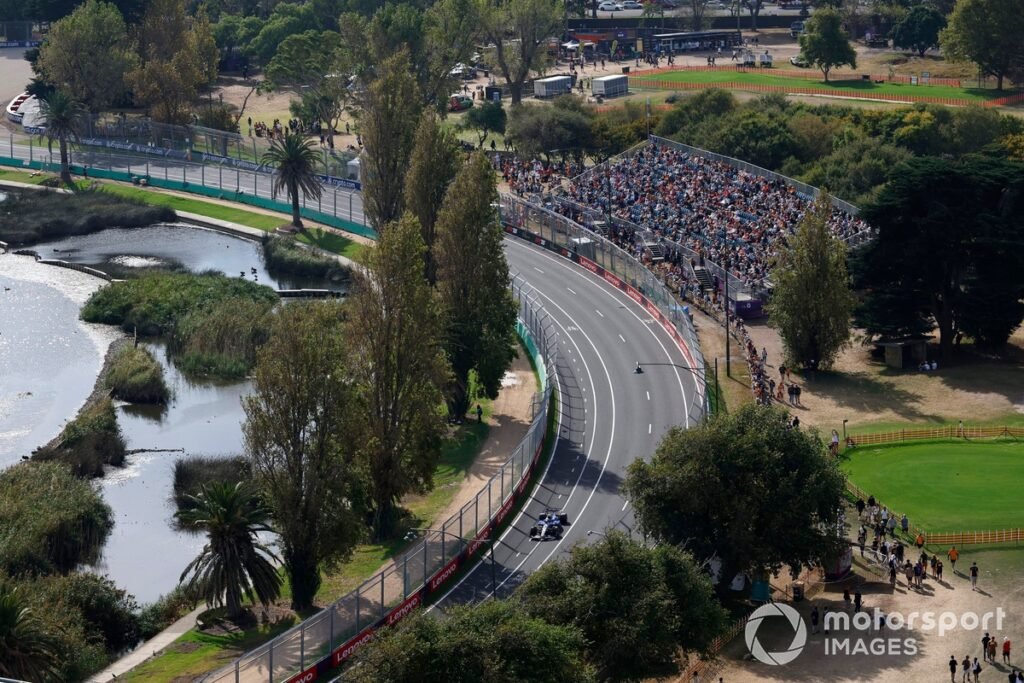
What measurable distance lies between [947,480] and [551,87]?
103435 millimetres

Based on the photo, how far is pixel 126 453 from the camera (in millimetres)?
90250

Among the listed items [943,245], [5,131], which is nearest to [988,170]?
[943,245]

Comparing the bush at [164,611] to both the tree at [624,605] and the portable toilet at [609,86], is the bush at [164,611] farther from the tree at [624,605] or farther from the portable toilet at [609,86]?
the portable toilet at [609,86]

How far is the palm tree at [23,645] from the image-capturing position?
58969 mm

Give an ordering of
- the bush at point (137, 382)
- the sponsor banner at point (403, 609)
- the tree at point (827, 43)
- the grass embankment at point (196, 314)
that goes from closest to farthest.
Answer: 1. the sponsor banner at point (403, 609)
2. the bush at point (137, 382)
3. the grass embankment at point (196, 314)
4. the tree at point (827, 43)

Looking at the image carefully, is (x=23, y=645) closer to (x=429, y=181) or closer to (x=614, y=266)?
(x=429, y=181)

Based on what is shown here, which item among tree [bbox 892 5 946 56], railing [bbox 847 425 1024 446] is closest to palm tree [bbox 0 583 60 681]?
railing [bbox 847 425 1024 446]

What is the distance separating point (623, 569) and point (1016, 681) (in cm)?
1584

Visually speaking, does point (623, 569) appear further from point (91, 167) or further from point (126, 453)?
point (91, 167)

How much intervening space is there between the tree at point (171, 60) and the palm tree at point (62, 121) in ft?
36.1

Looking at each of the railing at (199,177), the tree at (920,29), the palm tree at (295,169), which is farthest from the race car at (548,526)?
the tree at (920,29)

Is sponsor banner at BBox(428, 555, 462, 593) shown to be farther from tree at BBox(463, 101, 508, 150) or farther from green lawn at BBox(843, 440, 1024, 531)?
tree at BBox(463, 101, 508, 150)

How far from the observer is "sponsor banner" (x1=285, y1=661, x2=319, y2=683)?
2370 inches

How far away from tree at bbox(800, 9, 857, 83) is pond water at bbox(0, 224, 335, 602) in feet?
235
